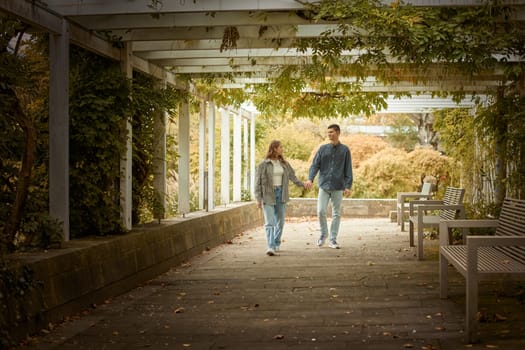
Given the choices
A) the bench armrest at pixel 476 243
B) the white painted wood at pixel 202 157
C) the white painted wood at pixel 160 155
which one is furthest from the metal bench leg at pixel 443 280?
the white painted wood at pixel 202 157

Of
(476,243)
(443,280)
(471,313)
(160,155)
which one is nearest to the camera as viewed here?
(471,313)

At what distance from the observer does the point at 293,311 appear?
6934 millimetres

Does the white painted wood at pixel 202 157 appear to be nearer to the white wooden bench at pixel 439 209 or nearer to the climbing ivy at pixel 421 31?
the white wooden bench at pixel 439 209

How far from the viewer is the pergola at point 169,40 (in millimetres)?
7566

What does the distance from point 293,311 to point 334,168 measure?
551 centimetres

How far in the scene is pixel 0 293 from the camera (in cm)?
513

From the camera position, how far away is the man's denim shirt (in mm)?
12195

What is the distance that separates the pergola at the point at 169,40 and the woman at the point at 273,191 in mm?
1437

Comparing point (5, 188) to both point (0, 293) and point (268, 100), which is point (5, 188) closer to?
point (0, 293)

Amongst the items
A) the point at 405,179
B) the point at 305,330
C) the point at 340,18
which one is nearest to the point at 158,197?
the point at 340,18

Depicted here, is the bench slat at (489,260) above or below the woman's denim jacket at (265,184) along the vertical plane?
below

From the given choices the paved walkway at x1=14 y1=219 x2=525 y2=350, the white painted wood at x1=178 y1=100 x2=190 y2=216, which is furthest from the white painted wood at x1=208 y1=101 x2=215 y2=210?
the paved walkway at x1=14 y1=219 x2=525 y2=350

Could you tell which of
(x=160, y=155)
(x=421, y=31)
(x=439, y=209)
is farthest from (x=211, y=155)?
(x=421, y=31)

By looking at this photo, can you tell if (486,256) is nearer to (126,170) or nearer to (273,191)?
(126,170)
